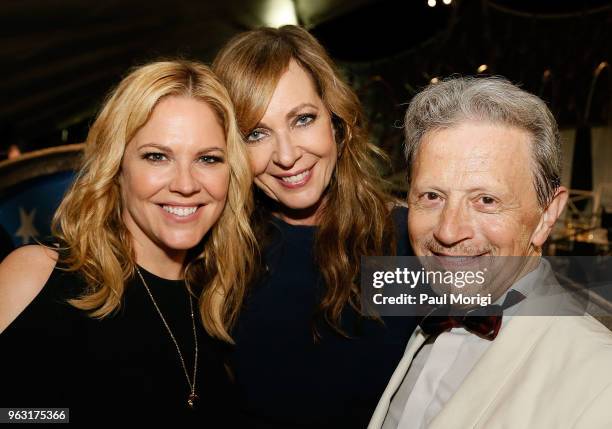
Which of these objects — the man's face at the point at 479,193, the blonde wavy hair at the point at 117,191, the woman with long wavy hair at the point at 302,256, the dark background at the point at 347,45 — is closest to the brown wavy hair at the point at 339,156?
the woman with long wavy hair at the point at 302,256

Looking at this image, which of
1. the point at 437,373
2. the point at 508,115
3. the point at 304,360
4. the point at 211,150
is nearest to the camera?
the point at 508,115

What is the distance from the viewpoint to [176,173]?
1.68 metres

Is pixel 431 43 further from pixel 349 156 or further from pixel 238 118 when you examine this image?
pixel 238 118

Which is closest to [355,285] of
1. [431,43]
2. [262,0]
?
[262,0]

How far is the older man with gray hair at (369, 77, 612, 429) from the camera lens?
1136 millimetres

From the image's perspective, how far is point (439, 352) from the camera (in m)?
1.51

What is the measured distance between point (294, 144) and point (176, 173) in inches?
19.0

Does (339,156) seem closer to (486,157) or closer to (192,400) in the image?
(486,157)

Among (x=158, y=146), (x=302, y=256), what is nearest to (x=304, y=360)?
(x=302, y=256)

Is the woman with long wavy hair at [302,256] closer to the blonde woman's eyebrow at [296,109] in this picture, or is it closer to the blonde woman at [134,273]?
the blonde woman's eyebrow at [296,109]

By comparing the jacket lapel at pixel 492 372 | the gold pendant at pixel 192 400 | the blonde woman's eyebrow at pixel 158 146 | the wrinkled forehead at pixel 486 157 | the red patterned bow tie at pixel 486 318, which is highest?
the blonde woman's eyebrow at pixel 158 146

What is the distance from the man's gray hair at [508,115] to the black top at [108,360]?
107cm

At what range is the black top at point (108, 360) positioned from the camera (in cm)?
152

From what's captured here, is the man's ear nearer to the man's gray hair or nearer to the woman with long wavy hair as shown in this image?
the man's gray hair
